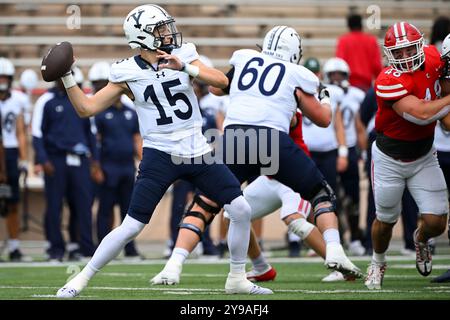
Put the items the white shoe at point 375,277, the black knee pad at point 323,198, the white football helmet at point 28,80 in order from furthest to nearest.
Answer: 1. the white football helmet at point 28,80
2. the black knee pad at point 323,198
3. the white shoe at point 375,277

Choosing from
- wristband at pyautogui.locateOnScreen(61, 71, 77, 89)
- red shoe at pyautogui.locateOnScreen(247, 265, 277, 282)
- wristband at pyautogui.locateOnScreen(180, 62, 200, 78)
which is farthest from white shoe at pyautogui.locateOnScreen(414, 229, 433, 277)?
wristband at pyautogui.locateOnScreen(61, 71, 77, 89)

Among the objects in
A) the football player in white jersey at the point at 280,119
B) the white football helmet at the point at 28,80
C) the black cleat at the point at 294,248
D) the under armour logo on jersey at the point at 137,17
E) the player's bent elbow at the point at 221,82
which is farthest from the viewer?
the white football helmet at the point at 28,80

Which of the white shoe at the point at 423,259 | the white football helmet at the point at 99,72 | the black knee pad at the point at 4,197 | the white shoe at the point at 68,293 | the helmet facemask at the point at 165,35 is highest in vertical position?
the helmet facemask at the point at 165,35

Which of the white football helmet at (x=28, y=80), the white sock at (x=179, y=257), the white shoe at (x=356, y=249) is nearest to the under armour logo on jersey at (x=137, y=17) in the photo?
the white sock at (x=179, y=257)

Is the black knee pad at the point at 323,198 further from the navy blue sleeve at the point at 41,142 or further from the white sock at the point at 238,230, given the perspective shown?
the navy blue sleeve at the point at 41,142

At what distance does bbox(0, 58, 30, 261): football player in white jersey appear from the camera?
11.3 meters

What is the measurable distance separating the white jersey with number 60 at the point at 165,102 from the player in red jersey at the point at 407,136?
46.5 inches

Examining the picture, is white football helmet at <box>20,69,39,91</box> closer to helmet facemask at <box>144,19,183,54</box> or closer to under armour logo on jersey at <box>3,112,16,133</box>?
under armour logo on jersey at <box>3,112,16,133</box>

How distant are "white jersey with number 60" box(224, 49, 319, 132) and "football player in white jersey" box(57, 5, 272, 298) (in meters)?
0.68

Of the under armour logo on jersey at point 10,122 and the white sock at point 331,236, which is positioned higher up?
the under armour logo on jersey at point 10,122

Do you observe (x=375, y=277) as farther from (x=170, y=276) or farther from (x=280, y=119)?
(x=170, y=276)

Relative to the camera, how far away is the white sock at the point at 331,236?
7.15 m

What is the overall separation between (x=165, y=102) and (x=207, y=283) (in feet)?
5.45
